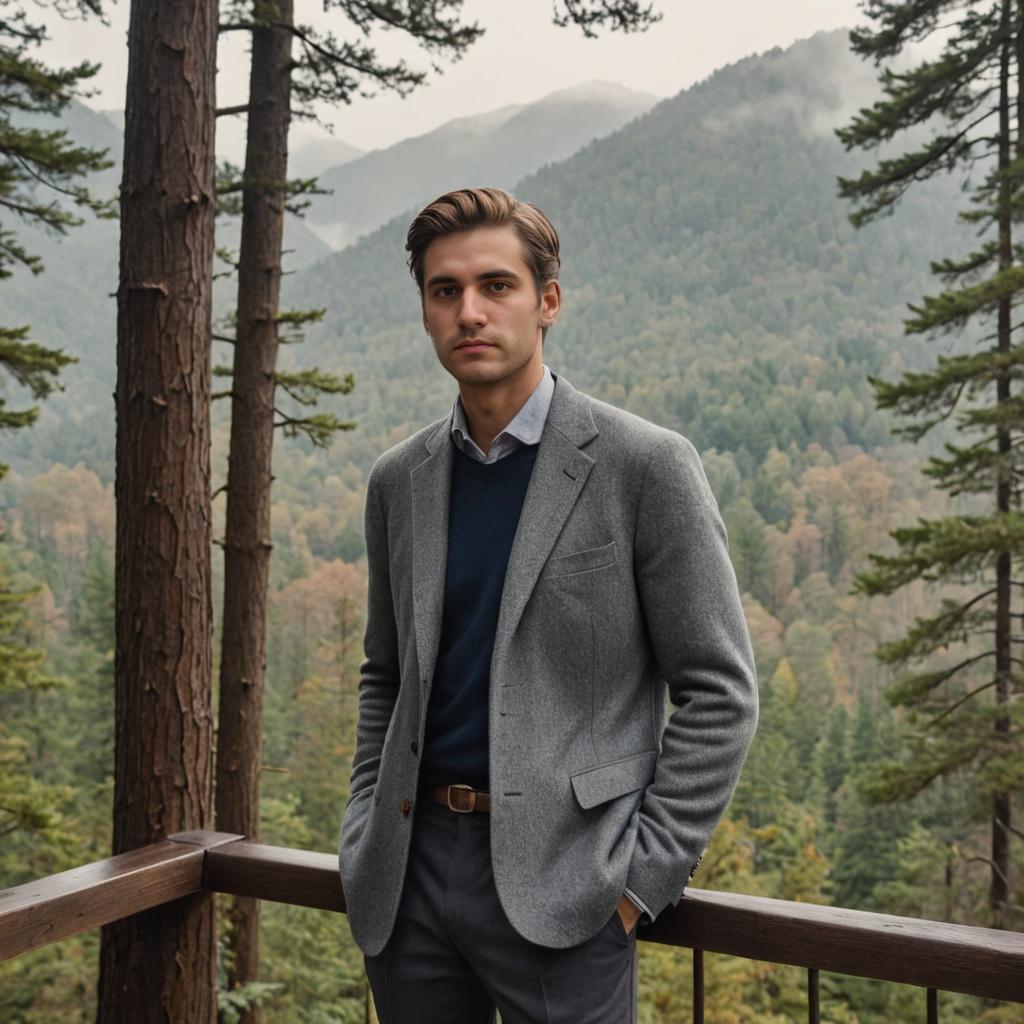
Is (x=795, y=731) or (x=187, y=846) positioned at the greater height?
(x=187, y=846)

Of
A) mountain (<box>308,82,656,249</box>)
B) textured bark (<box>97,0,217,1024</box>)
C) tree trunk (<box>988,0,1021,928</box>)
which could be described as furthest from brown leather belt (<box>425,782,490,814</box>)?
mountain (<box>308,82,656,249</box>)

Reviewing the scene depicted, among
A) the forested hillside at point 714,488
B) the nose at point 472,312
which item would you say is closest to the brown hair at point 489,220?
the nose at point 472,312

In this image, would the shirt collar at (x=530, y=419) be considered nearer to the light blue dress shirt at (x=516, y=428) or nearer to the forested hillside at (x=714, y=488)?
the light blue dress shirt at (x=516, y=428)

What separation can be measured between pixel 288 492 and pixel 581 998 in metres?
60.3

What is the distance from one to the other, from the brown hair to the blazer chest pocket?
0.43m

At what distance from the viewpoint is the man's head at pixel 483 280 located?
1462 millimetres

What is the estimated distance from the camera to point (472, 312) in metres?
1.44

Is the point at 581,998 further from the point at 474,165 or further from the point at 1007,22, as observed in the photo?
the point at 474,165

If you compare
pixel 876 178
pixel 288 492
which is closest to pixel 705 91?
pixel 288 492

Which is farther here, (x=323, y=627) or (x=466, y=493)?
(x=323, y=627)

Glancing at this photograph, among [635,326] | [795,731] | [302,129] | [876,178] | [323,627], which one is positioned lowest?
[795,731]

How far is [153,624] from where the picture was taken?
245 cm

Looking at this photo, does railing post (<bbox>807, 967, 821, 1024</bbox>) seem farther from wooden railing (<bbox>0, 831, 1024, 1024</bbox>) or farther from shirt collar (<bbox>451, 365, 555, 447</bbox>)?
shirt collar (<bbox>451, 365, 555, 447</bbox>)

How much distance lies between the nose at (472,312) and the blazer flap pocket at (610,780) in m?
0.66
